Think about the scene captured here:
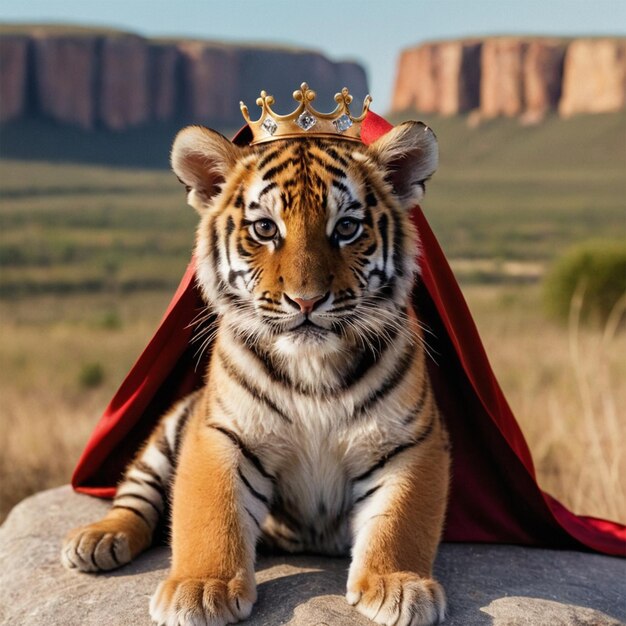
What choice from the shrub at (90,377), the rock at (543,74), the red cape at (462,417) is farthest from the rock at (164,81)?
the red cape at (462,417)

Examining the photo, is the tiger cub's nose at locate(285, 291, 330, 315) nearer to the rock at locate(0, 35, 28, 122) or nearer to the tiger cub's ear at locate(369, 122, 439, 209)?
the tiger cub's ear at locate(369, 122, 439, 209)

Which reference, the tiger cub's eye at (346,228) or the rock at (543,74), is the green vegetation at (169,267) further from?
the rock at (543,74)

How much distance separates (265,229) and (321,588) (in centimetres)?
123

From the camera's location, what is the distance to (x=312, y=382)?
10.2 ft

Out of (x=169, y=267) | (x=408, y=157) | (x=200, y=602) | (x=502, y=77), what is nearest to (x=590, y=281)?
(x=408, y=157)

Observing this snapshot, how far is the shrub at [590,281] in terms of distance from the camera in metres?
17.5

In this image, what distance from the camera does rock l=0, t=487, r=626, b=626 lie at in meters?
3.03

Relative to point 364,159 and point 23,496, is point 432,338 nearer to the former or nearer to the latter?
point 364,159

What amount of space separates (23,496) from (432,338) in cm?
396

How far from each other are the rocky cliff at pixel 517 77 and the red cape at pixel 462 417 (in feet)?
298

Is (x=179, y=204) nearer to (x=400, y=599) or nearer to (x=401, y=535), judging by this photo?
(x=401, y=535)

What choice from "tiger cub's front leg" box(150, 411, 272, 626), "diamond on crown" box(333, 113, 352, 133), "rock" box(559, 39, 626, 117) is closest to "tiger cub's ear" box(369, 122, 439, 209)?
"diamond on crown" box(333, 113, 352, 133)

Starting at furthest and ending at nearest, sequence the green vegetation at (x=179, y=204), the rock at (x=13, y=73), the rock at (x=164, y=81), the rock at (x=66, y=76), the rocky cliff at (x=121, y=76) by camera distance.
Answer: the rock at (x=164, y=81), the rock at (x=66, y=76), the rocky cliff at (x=121, y=76), the rock at (x=13, y=73), the green vegetation at (x=179, y=204)

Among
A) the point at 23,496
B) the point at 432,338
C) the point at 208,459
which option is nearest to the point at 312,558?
the point at 208,459
